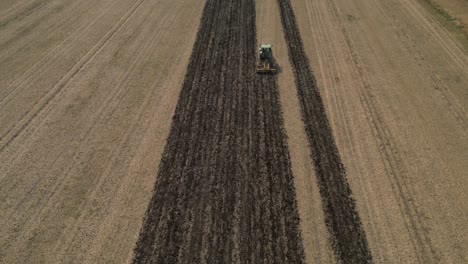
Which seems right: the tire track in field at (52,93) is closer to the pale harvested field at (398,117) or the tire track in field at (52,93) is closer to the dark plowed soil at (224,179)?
the dark plowed soil at (224,179)

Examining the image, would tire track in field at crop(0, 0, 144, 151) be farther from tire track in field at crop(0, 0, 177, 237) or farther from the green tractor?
the green tractor

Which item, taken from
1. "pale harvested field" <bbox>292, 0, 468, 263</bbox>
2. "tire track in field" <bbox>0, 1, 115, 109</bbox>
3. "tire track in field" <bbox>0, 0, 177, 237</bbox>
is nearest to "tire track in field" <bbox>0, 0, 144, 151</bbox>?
"tire track in field" <bbox>0, 0, 177, 237</bbox>

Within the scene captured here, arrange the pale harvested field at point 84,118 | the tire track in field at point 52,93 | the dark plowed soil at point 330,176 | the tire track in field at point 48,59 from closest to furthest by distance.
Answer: the dark plowed soil at point 330,176 < the pale harvested field at point 84,118 < the tire track in field at point 52,93 < the tire track in field at point 48,59

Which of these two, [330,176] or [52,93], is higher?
[52,93]

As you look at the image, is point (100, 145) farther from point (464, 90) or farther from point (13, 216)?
point (464, 90)

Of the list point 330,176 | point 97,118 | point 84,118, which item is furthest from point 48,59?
point 330,176

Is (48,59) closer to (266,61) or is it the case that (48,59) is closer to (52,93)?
(52,93)

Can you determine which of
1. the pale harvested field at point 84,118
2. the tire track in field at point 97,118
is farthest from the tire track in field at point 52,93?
the tire track in field at point 97,118
